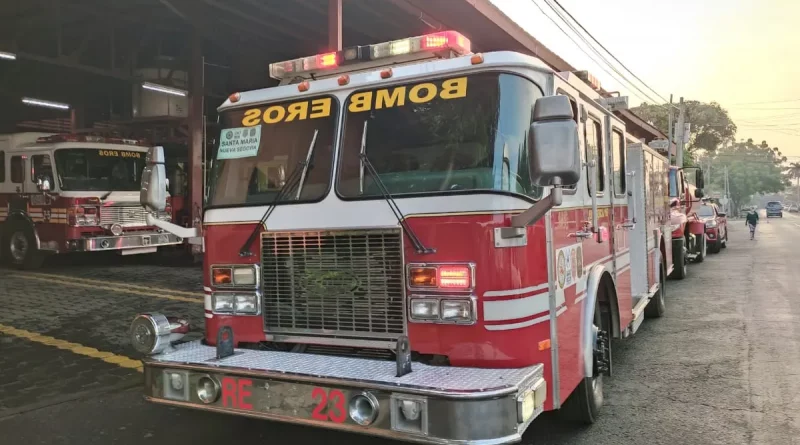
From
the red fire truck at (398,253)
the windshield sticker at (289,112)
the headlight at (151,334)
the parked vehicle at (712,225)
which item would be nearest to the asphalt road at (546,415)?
the red fire truck at (398,253)

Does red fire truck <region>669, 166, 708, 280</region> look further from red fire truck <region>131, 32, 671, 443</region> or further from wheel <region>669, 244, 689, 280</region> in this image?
red fire truck <region>131, 32, 671, 443</region>

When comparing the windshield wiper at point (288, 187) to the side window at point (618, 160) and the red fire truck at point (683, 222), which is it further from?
the red fire truck at point (683, 222)

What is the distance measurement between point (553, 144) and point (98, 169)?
1244 centimetres

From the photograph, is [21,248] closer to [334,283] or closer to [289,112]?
[289,112]

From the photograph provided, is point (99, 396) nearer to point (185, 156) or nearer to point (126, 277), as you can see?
point (126, 277)

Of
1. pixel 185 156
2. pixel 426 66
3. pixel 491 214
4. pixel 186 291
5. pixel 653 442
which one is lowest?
pixel 653 442

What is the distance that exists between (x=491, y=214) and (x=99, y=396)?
384 centimetres

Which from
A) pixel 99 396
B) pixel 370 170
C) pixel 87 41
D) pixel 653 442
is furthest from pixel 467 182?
pixel 87 41

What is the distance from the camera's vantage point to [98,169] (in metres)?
13.2

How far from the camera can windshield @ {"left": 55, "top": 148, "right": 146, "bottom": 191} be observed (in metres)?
12.8

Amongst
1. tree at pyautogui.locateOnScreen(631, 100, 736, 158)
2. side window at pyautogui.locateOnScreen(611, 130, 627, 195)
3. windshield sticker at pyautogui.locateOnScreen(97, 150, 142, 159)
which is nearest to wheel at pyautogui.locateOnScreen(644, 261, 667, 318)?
side window at pyautogui.locateOnScreen(611, 130, 627, 195)

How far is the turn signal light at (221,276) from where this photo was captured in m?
4.07

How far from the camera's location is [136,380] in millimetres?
5629

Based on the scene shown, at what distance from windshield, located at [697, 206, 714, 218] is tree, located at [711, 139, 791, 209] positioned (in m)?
93.2
